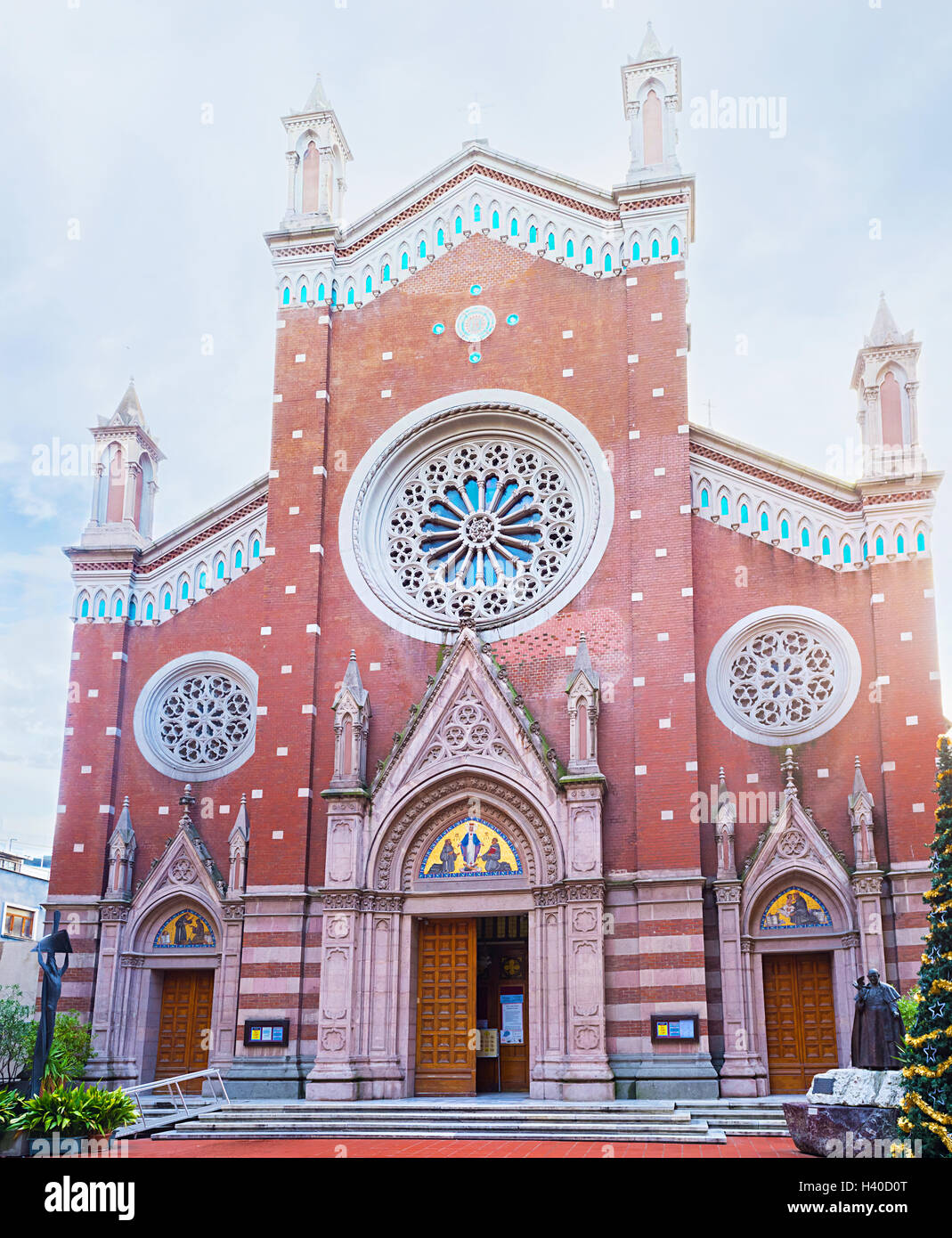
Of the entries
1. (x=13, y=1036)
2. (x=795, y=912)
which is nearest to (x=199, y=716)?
(x=13, y=1036)

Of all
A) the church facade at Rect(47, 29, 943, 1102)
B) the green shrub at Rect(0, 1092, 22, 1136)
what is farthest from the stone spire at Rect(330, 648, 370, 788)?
the green shrub at Rect(0, 1092, 22, 1136)

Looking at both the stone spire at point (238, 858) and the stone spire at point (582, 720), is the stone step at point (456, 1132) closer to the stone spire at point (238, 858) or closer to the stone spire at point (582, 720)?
the stone spire at point (238, 858)

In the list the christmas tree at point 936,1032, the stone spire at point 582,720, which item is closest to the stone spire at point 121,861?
the stone spire at point 582,720

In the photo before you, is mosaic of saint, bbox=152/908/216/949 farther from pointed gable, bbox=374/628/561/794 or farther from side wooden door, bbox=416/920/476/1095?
pointed gable, bbox=374/628/561/794

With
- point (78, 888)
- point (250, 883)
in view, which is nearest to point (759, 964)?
point (250, 883)

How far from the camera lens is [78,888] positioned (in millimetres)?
28359

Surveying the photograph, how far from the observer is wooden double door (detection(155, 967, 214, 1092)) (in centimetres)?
2731

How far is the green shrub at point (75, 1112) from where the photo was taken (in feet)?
56.3

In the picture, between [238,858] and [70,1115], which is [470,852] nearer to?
[238,858]

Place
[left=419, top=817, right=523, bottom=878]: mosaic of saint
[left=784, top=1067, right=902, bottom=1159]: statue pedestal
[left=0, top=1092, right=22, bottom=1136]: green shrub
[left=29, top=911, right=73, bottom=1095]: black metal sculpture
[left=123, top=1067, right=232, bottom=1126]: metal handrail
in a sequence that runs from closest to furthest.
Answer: [left=784, top=1067, right=902, bottom=1159]: statue pedestal → [left=0, top=1092, right=22, bottom=1136]: green shrub → [left=29, top=911, right=73, bottom=1095]: black metal sculpture → [left=123, top=1067, right=232, bottom=1126]: metal handrail → [left=419, top=817, right=523, bottom=878]: mosaic of saint

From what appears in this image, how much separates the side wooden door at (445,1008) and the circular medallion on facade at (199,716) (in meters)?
6.33

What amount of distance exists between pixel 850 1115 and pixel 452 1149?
6290mm

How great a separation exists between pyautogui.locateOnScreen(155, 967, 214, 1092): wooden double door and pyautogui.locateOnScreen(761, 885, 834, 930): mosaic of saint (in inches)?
486
